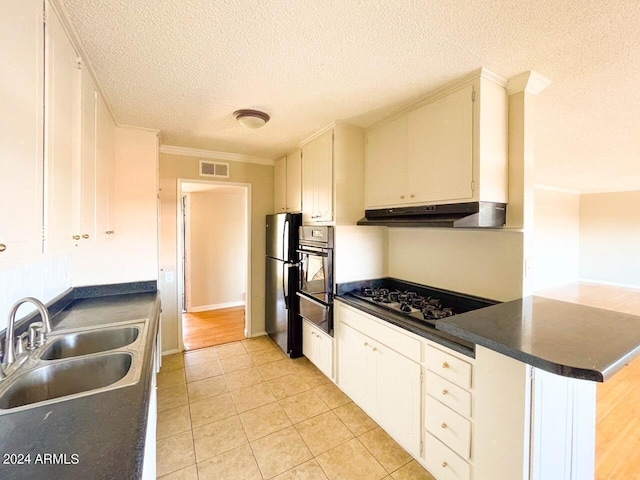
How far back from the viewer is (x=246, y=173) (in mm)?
3645

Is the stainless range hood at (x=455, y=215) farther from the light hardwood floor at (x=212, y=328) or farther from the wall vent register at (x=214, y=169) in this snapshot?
the light hardwood floor at (x=212, y=328)

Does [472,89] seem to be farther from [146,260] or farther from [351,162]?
[146,260]

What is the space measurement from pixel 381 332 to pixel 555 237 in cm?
732

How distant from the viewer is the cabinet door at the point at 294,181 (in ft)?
10.2

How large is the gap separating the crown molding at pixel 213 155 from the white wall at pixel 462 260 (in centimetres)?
201

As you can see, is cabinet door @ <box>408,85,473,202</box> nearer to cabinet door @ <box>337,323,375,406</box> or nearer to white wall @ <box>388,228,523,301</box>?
white wall @ <box>388,228,523,301</box>

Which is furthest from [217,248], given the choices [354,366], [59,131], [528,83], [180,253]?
[528,83]

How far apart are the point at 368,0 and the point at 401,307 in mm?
1799

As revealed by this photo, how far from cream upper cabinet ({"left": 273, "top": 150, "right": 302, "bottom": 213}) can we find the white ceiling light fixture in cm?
86

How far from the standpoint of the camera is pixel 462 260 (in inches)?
85.1

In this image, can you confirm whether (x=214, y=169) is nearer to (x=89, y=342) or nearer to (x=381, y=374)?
(x=89, y=342)

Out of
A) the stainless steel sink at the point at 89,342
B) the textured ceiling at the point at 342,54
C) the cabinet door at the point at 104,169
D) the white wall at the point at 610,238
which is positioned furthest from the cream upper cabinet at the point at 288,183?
the white wall at the point at 610,238

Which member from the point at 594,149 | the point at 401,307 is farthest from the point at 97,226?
the point at 594,149

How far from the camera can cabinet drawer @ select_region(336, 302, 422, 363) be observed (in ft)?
5.65
